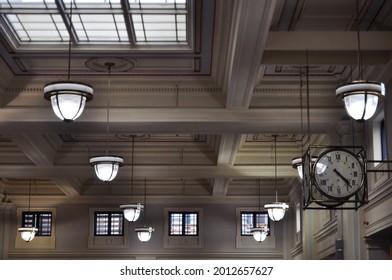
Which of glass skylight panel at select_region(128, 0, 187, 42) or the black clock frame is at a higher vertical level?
glass skylight panel at select_region(128, 0, 187, 42)

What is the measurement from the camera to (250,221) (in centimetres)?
2047

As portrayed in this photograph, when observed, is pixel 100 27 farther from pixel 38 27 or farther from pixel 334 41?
pixel 334 41

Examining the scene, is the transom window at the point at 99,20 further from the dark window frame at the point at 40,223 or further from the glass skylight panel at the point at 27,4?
the dark window frame at the point at 40,223

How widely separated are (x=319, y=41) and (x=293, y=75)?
2.38 metres

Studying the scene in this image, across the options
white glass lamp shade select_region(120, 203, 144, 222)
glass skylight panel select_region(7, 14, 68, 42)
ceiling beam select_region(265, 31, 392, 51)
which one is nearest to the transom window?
glass skylight panel select_region(7, 14, 68, 42)

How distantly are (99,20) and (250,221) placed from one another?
A: 12.7 m

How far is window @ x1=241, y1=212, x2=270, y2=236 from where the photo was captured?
67.1ft

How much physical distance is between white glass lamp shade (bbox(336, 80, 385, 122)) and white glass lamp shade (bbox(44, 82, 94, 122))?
2554 mm

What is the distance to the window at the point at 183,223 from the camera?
20.4 metres

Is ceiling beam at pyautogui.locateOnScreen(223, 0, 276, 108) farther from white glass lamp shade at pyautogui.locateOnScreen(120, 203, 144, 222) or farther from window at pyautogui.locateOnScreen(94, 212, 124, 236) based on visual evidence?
window at pyautogui.locateOnScreen(94, 212, 124, 236)

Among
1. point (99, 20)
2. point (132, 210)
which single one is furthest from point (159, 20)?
point (132, 210)

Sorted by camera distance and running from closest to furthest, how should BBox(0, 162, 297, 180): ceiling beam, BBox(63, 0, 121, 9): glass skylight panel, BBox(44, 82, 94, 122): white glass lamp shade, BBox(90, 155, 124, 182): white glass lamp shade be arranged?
BBox(44, 82, 94, 122): white glass lamp shade, BBox(63, 0, 121, 9): glass skylight panel, BBox(90, 155, 124, 182): white glass lamp shade, BBox(0, 162, 297, 180): ceiling beam
